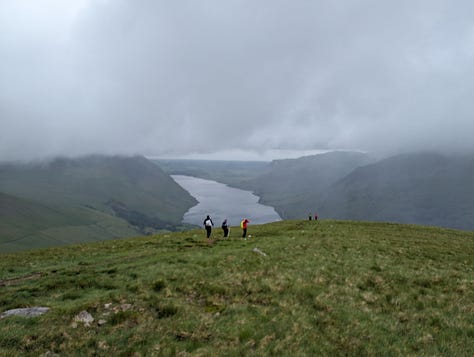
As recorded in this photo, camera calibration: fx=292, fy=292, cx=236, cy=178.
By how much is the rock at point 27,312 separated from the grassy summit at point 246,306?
17.7 inches

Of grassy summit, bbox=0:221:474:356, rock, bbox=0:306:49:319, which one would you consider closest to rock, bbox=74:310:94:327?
grassy summit, bbox=0:221:474:356

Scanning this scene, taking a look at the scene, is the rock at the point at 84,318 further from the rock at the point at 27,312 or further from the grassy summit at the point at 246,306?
the rock at the point at 27,312

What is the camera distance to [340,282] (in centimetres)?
1714

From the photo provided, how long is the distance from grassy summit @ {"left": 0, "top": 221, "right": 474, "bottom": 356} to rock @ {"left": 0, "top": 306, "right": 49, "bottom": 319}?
450 millimetres

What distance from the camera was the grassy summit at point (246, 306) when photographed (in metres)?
9.80

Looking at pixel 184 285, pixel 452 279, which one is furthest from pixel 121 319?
pixel 452 279

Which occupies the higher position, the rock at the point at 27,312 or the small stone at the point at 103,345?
the small stone at the point at 103,345

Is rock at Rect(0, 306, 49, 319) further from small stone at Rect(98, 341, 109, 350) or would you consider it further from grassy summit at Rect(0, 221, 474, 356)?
small stone at Rect(98, 341, 109, 350)

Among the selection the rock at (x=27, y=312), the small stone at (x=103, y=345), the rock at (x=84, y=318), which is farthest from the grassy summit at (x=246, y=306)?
the rock at (x=27, y=312)

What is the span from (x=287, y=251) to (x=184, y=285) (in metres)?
11.7

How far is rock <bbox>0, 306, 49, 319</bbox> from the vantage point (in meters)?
12.0

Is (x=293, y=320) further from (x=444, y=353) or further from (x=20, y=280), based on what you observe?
(x=20, y=280)

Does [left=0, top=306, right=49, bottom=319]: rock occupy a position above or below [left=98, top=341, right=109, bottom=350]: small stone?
below

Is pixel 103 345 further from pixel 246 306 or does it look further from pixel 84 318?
pixel 246 306
